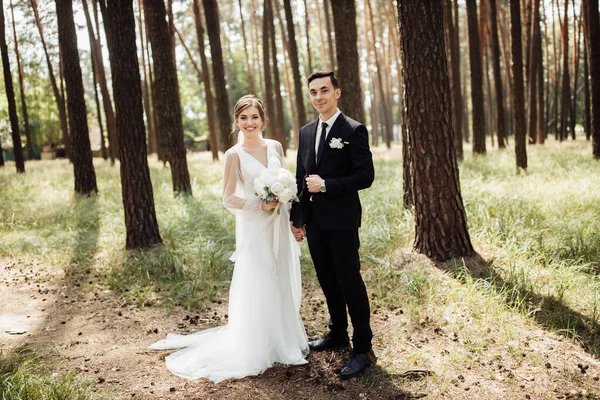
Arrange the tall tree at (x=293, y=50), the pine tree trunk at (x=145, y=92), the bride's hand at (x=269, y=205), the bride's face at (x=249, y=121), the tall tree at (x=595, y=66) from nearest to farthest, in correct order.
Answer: the bride's hand at (x=269, y=205) → the bride's face at (x=249, y=121) → the tall tree at (x=595, y=66) → the tall tree at (x=293, y=50) → the pine tree trunk at (x=145, y=92)

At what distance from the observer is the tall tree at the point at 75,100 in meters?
11.9

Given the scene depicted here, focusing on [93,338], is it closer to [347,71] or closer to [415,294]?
[415,294]

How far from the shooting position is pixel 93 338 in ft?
16.7

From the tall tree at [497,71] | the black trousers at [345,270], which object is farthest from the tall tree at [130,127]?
the tall tree at [497,71]

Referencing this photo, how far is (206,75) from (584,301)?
16922 millimetres

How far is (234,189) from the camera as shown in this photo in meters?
4.38

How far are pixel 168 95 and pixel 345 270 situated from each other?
8.76m

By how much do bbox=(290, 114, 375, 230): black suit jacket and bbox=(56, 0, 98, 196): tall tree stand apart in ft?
33.4

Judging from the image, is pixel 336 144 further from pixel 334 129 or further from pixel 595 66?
pixel 595 66

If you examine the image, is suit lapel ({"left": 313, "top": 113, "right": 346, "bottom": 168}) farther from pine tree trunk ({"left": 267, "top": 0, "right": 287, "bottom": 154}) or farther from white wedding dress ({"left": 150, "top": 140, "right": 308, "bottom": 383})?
pine tree trunk ({"left": 267, "top": 0, "right": 287, "bottom": 154})

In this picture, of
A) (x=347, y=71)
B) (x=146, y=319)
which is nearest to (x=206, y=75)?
(x=347, y=71)

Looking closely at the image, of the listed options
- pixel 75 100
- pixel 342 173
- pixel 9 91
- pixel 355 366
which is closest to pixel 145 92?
pixel 9 91

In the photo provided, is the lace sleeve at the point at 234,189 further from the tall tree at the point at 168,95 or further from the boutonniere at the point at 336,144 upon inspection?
the tall tree at the point at 168,95

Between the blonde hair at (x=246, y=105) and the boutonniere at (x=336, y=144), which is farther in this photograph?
the blonde hair at (x=246, y=105)
